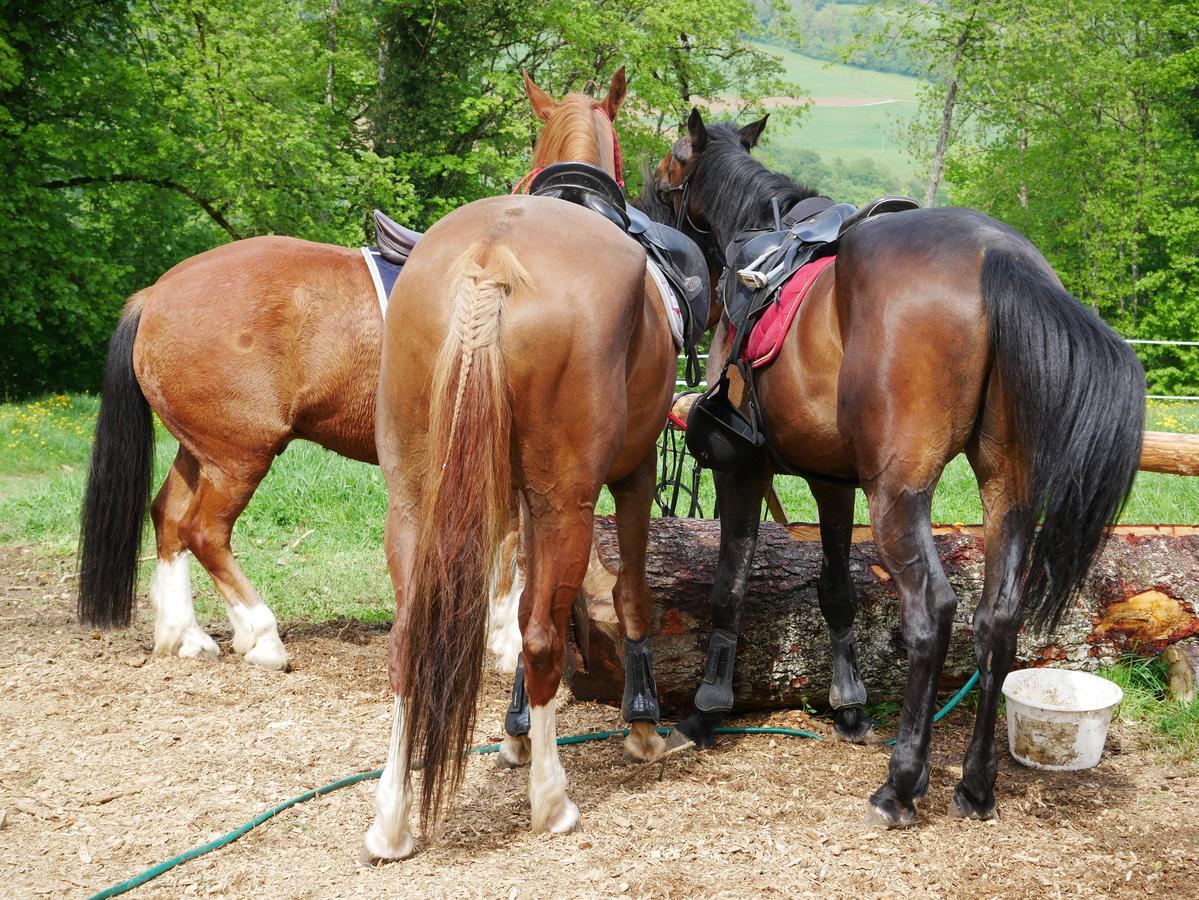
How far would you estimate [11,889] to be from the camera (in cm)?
277

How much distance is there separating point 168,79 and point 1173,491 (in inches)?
586

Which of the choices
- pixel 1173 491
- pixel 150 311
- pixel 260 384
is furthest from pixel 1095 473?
pixel 1173 491

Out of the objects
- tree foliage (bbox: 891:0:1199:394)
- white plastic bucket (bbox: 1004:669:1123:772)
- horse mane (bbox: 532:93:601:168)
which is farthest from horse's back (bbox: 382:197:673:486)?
tree foliage (bbox: 891:0:1199:394)

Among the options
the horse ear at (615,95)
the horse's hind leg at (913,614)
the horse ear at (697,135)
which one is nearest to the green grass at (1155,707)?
the horse's hind leg at (913,614)

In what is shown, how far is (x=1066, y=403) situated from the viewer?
291cm

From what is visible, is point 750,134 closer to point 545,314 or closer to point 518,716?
point 545,314

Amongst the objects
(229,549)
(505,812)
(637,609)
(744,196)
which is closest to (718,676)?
(637,609)

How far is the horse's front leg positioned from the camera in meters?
3.94

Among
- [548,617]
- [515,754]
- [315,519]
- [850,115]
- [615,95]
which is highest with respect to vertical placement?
[850,115]

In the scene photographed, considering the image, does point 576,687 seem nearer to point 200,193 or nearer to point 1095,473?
point 1095,473

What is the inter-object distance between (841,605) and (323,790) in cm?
213

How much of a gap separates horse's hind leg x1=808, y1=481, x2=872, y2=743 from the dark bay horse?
1.62ft

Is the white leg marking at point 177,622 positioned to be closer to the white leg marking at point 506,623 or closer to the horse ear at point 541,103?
the white leg marking at point 506,623

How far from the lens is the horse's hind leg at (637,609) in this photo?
359 centimetres
